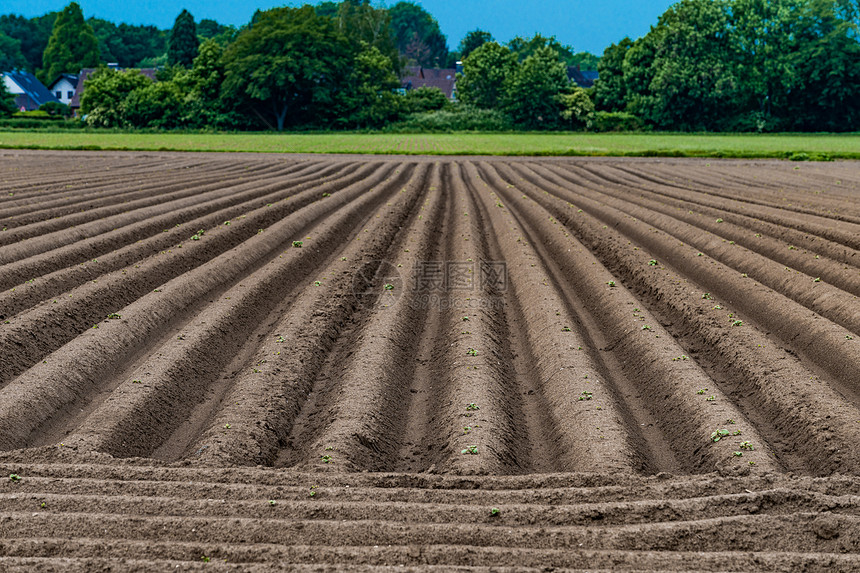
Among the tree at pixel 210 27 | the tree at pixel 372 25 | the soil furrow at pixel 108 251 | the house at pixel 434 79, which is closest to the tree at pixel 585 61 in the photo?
the house at pixel 434 79

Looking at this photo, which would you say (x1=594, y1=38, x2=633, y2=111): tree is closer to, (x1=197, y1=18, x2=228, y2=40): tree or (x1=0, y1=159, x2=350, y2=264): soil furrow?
(x1=0, y1=159, x2=350, y2=264): soil furrow

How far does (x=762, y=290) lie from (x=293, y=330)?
5971 millimetres

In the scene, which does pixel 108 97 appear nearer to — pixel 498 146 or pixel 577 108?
pixel 498 146

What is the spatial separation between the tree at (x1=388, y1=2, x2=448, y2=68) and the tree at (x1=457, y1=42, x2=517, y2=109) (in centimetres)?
6222

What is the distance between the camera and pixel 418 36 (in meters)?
146

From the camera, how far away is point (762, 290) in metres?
9.80

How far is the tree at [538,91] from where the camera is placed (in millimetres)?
63969

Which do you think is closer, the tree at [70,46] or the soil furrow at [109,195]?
the soil furrow at [109,195]

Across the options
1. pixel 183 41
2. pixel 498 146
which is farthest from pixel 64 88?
pixel 498 146

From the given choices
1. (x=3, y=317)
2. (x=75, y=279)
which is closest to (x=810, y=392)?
(x=3, y=317)

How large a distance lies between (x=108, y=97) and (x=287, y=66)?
15.2 meters

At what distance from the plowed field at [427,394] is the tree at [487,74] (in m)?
57.2

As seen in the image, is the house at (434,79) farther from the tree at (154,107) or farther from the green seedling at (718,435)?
the green seedling at (718,435)

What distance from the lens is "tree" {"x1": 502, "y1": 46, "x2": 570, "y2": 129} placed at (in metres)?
64.0
